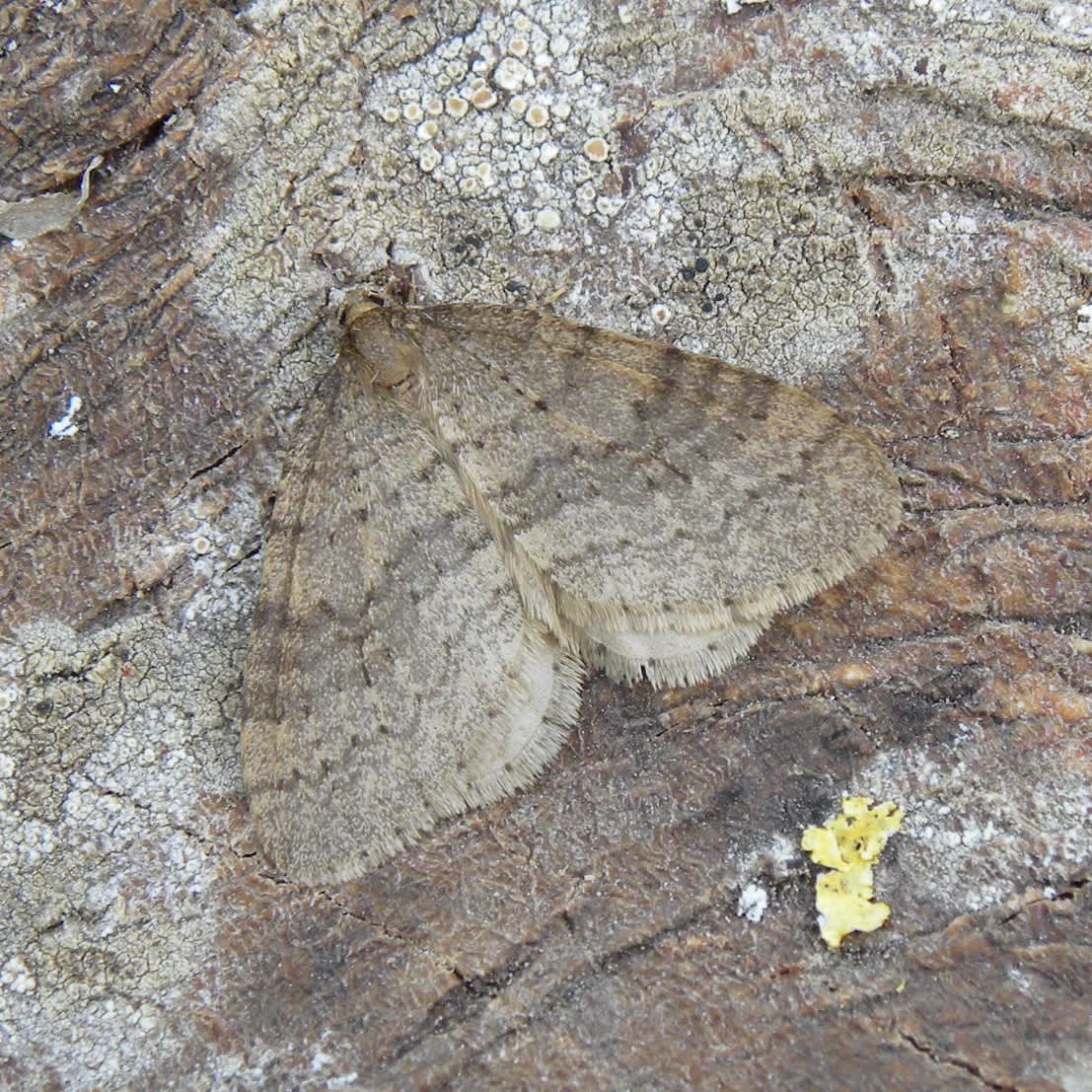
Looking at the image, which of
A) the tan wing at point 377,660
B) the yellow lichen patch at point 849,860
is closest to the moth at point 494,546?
the tan wing at point 377,660

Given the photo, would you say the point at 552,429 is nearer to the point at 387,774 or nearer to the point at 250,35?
the point at 387,774

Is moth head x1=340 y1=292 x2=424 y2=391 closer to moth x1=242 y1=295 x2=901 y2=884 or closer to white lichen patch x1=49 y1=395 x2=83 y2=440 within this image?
moth x1=242 y1=295 x2=901 y2=884

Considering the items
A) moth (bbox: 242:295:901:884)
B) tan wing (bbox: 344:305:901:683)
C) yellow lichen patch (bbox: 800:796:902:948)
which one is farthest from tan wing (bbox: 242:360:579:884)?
yellow lichen patch (bbox: 800:796:902:948)

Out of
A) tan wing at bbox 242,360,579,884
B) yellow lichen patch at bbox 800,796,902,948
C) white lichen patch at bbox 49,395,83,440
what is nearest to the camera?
yellow lichen patch at bbox 800,796,902,948

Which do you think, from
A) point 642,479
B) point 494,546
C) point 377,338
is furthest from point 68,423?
point 642,479

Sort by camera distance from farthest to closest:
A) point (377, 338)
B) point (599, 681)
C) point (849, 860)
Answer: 1. point (377, 338)
2. point (599, 681)
3. point (849, 860)

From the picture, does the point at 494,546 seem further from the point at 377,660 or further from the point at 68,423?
the point at 68,423
